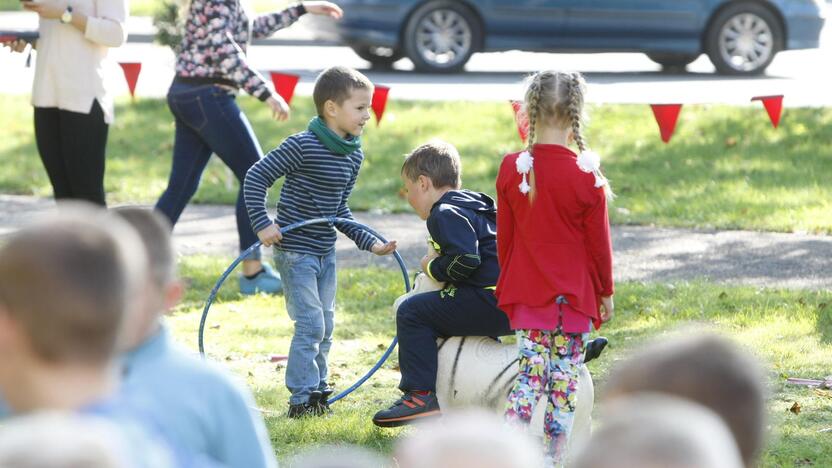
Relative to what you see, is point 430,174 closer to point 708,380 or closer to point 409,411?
point 409,411

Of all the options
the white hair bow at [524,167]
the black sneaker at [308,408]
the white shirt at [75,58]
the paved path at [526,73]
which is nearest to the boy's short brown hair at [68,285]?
the white hair bow at [524,167]

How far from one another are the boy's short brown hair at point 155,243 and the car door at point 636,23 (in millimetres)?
12262

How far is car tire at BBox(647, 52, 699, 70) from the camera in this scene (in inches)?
615

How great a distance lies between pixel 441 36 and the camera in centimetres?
1534

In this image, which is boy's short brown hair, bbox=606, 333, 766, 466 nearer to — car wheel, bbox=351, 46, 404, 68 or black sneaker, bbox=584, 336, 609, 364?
black sneaker, bbox=584, 336, 609, 364

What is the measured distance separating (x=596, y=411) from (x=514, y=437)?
12.7 feet

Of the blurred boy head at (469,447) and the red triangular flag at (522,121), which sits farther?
the red triangular flag at (522,121)

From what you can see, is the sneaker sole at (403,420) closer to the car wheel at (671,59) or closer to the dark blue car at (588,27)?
the dark blue car at (588,27)

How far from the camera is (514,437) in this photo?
2.14m

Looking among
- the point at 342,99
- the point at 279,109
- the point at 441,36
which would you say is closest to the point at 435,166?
the point at 342,99

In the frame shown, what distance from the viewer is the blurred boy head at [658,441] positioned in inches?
78.0

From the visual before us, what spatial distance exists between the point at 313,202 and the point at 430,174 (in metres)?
0.56

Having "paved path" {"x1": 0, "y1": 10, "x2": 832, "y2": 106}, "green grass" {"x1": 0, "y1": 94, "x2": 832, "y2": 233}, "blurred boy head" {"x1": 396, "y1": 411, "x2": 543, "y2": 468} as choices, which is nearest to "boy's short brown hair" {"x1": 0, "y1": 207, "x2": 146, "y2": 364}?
"blurred boy head" {"x1": 396, "y1": 411, "x2": 543, "y2": 468}

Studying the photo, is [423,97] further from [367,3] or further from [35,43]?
[35,43]
